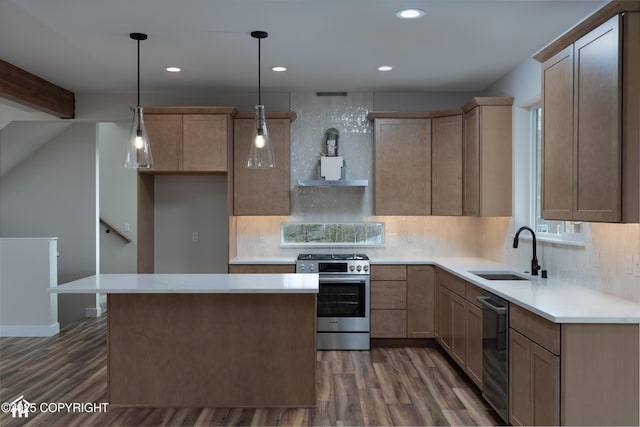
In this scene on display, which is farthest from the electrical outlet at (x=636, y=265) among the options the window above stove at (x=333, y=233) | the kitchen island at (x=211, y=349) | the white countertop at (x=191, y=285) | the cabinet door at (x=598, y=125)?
the window above stove at (x=333, y=233)

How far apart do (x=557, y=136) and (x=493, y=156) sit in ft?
4.99

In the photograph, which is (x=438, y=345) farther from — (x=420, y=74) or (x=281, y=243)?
(x=420, y=74)

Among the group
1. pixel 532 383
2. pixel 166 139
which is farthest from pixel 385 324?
pixel 166 139

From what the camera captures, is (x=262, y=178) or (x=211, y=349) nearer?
(x=211, y=349)

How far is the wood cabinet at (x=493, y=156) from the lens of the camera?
14.9 ft

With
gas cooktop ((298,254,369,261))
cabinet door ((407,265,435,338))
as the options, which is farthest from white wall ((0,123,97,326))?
cabinet door ((407,265,435,338))

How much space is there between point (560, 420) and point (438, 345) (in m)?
2.62

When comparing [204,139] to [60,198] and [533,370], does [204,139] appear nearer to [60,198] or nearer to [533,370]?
[60,198]

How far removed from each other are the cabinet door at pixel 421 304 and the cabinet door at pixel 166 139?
8.78 feet

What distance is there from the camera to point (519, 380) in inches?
113

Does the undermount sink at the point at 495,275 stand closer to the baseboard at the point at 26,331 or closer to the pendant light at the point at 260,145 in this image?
the pendant light at the point at 260,145

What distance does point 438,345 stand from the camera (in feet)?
16.5

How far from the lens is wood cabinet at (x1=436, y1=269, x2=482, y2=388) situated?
12.0 feet

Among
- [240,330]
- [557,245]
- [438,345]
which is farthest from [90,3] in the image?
[438,345]
